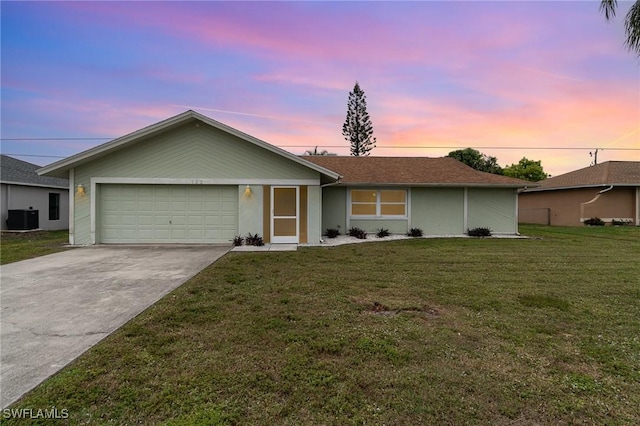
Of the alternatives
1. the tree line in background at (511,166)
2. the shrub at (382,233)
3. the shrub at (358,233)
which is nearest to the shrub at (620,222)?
the shrub at (382,233)

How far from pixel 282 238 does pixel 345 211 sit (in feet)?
12.7

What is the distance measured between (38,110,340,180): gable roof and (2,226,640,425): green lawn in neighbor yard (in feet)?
19.3

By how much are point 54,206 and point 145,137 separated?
10779 millimetres

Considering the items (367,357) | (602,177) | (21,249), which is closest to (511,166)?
(602,177)

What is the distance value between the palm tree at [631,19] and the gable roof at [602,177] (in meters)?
15.5

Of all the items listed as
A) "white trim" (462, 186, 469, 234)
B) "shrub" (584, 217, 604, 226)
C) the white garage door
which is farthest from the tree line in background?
the white garage door

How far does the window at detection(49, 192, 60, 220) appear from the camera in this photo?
55.4 feet

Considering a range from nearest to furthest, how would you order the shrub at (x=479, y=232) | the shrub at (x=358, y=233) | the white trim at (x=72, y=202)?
the white trim at (x=72, y=202), the shrub at (x=358, y=233), the shrub at (x=479, y=232)

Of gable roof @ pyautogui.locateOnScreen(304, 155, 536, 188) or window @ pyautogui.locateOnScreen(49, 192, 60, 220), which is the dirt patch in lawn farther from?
window @ pyautogui.locateOnScreen(49, 192, 60, 220)

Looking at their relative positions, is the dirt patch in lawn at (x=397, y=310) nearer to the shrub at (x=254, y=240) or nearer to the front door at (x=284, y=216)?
the shrub at (x=254, y=240)

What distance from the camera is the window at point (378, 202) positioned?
570 inches

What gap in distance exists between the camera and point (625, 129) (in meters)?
21.2

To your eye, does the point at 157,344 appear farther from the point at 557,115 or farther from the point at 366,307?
the point at 557,115

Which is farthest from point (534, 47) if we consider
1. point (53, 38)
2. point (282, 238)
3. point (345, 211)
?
point (53, 38)
